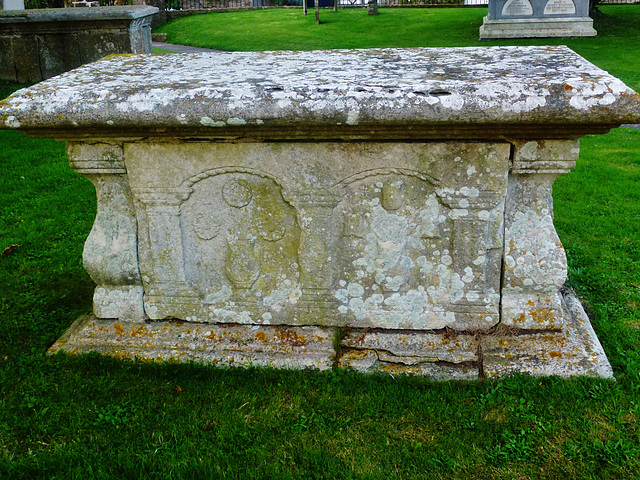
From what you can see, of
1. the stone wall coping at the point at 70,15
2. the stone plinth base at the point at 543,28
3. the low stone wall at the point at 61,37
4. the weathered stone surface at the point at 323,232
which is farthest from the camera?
the stone plinth base at the point at 543,28

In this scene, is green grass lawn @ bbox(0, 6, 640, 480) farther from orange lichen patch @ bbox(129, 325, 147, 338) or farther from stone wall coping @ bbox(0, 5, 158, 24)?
stone wall coping @ bbox(0, 5, 158, 24)

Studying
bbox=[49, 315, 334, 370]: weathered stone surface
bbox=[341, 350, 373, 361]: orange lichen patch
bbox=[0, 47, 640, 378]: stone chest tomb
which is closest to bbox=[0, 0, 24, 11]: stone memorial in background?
bbox=[0, 47, 640, 378]: stone chest tomb

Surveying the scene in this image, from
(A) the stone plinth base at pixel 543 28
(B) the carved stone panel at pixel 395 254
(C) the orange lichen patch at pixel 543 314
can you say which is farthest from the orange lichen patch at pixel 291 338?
(A) the stone plinth base at pixel 543 28

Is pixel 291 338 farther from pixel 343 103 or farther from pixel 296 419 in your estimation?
pixel 343 103

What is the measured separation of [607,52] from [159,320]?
11.1 metres

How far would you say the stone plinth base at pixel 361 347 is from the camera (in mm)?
2754

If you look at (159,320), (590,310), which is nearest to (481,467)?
(590,310)

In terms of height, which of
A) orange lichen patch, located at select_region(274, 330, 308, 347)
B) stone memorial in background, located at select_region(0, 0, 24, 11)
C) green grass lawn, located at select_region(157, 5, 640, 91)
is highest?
stone memorial in background, located at select_region(0, 0, 24, 11)

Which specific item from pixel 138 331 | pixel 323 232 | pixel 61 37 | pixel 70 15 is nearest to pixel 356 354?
pixel 323 232

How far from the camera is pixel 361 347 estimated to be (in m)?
2.89

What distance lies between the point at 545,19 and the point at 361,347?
11.9 meters

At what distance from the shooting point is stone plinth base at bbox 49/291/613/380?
2754mm

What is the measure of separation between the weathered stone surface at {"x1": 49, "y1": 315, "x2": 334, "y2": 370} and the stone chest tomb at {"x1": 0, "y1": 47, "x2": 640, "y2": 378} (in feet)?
0.03

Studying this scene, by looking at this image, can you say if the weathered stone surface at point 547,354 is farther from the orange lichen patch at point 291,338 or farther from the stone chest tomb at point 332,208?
the orange lichen patch at point 291,338
